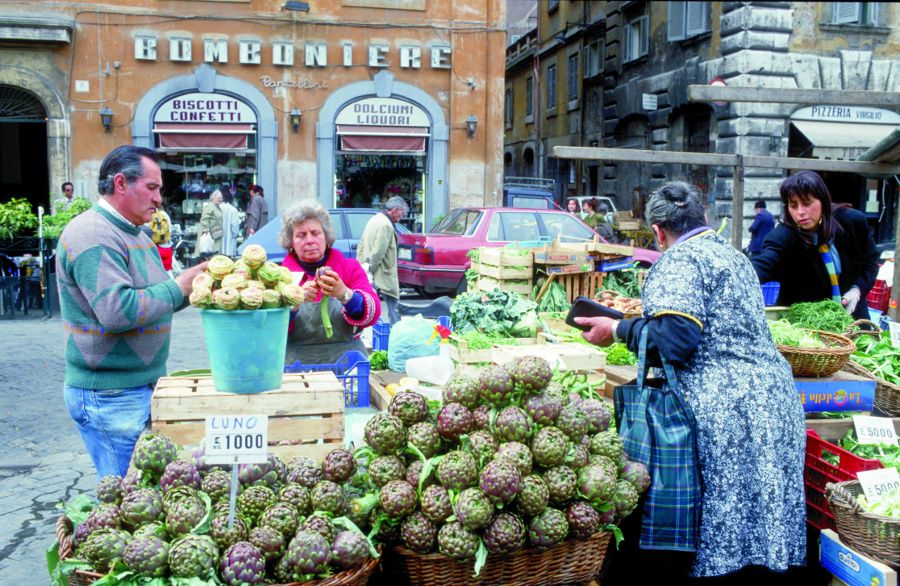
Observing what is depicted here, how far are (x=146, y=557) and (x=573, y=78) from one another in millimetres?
27135

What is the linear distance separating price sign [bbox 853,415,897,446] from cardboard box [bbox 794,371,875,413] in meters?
0.16

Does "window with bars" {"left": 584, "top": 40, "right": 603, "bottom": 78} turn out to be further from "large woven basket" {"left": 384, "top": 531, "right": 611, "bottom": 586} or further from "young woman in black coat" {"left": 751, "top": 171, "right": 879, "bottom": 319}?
"large woven basket" {"left": 384, "top": 531, "right": 611, "bottom": 586}

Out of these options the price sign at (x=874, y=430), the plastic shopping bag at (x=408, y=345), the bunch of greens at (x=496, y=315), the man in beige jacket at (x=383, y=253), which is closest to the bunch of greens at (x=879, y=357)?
the price sign at (x=874, y=430)

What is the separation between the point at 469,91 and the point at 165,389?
634 inches

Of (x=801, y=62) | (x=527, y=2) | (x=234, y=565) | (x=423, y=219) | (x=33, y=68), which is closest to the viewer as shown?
(x=234, y=565)

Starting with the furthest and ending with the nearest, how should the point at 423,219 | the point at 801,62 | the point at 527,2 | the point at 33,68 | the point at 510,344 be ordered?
the point at 527,2 → the point at 423,219 → the point at 801,62 → the point at 33,68 → the point at 510,344

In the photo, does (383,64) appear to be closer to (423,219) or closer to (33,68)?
(423,219)

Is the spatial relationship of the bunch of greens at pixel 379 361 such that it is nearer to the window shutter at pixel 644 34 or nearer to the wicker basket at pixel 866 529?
the wicker basket at pixel 866 529

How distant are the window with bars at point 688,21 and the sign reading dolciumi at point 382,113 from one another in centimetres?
634

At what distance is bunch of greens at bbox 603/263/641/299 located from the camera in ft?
25.5

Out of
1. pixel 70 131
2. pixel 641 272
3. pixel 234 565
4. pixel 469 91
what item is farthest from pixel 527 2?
pixel 234 565

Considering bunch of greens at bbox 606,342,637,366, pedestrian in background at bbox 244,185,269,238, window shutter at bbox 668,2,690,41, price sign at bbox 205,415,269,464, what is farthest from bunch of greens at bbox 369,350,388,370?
window shutter at bbox 668,2,690,41

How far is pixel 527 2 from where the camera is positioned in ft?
128

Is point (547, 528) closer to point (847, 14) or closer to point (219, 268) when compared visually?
point (219, 268)
